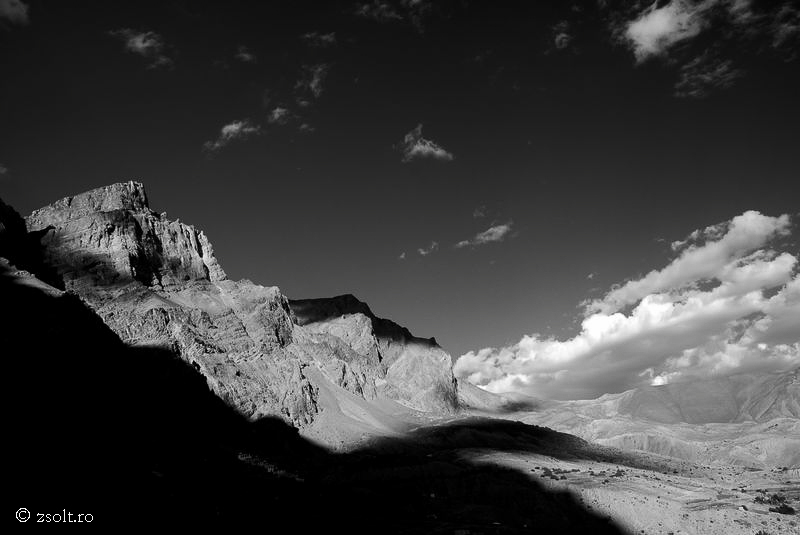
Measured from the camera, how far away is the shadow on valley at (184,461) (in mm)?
69438

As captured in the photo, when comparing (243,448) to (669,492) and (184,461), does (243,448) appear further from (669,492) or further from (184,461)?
(669,492)

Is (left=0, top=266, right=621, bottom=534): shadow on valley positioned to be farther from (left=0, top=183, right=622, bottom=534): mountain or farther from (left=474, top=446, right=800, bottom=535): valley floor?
(left=474, top=446, right=800, bottom=535): valley floor

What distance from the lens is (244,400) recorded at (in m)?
167

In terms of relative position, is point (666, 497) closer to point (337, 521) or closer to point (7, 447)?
point (337, 521)

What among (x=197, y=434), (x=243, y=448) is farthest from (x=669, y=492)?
(x=197, y=434)

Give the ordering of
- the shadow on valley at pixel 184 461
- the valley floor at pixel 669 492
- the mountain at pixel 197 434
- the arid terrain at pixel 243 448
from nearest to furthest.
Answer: the shadow on valley at pixel 184 461 → the mountain at pixel 197 434 → the arid terrain at pixel 243 448 → the valley floor at pixel 669 492

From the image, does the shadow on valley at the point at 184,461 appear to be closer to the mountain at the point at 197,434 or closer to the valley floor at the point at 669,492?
the mountain at the point at 197,434

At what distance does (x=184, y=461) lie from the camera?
342 ft

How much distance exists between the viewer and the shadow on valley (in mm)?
69438

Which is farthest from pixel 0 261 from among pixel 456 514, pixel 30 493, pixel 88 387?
pixel 456 514

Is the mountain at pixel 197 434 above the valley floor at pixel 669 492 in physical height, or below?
above

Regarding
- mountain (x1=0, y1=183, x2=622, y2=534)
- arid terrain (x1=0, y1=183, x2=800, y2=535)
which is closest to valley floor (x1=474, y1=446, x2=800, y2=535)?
arid terrain (x1=0, y1=183, x2=800, y2=535)

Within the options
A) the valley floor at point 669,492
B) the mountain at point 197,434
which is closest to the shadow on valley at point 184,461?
the mountain at point 197,434

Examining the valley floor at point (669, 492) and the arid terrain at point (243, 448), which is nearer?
the arid terrain at point (243, 448)
